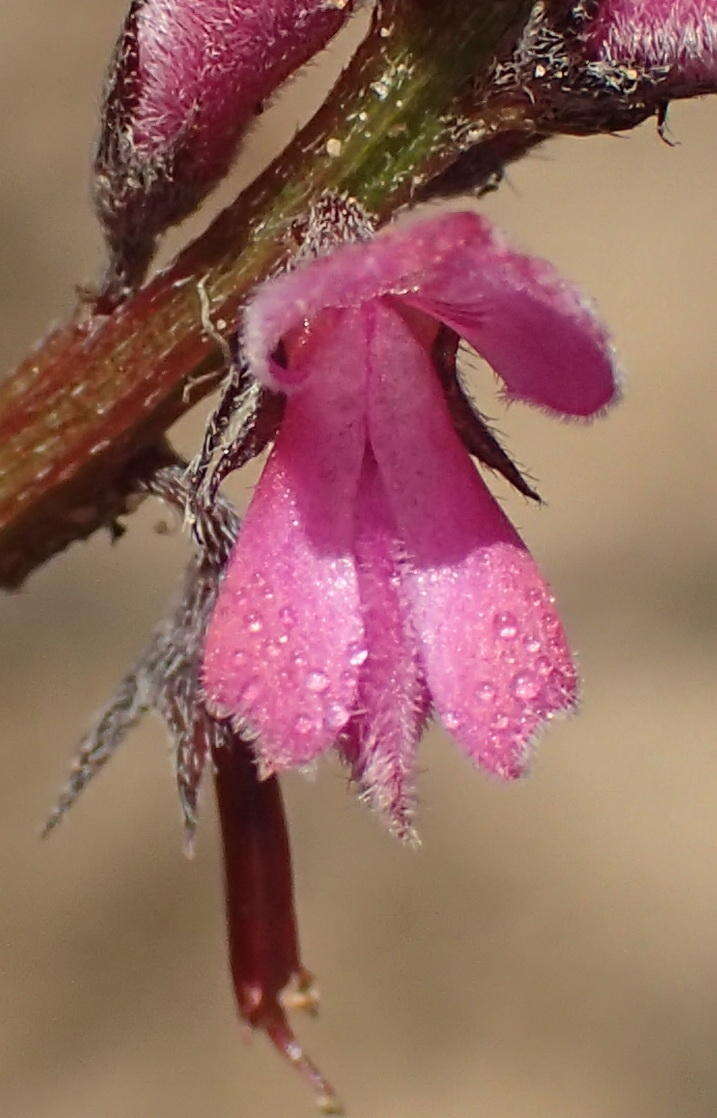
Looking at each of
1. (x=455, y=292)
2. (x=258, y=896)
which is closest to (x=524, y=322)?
(x=455, y=292)

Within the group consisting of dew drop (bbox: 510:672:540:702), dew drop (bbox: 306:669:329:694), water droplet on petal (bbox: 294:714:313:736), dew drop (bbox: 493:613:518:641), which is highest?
dew drop (bbox: 306:669:329:694)

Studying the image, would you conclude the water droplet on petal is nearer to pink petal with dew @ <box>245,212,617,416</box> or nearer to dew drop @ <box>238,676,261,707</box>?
dew drop @ <box>238,676,261,707</box>

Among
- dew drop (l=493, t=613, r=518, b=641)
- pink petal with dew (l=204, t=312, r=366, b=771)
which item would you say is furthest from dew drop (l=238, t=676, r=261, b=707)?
dew drop (l=493, t=613, r=518, b=641)

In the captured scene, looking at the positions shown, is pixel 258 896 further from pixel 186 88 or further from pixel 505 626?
pixel 186 88

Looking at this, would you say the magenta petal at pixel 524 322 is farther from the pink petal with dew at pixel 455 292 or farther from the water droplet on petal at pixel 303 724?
the water droplet on petal at pixel 303 724

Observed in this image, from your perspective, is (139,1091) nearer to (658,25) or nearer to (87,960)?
(87,960)

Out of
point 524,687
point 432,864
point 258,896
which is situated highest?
point 524,687

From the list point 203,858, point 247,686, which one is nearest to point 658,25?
point 247,686
